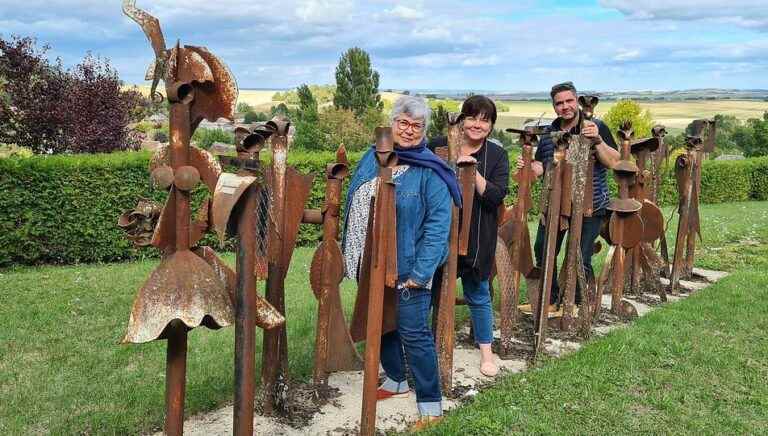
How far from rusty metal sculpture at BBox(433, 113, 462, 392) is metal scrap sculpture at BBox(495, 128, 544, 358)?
2.65ft

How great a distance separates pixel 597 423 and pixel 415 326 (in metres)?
1.28

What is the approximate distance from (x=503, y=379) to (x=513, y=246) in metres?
1.20

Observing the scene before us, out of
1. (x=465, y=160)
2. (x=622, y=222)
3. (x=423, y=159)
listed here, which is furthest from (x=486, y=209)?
(x=622, y=222)

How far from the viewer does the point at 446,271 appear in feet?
13.3

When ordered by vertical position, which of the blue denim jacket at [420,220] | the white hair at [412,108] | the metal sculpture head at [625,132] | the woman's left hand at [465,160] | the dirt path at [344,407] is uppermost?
the white hair at [412,108]

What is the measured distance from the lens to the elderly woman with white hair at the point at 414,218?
132 inches

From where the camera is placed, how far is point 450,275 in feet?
13.3

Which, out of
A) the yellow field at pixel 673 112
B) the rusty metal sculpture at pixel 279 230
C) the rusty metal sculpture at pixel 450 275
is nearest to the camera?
the rusty metal sculpture at pixel 279 230

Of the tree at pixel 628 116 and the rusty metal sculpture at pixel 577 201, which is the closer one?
the rusty metal sculpture at pixel 577 201

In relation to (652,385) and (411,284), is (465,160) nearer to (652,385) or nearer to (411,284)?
(411,284)

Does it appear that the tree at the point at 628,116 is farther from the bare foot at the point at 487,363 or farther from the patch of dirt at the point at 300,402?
the patch of dirt at the point at 300,402

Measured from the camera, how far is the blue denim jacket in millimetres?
3365

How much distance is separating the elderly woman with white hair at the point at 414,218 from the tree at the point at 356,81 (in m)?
31.8

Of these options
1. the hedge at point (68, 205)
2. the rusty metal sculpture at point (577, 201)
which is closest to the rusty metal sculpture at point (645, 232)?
the rusty metal sculpture at point (577, 201)
